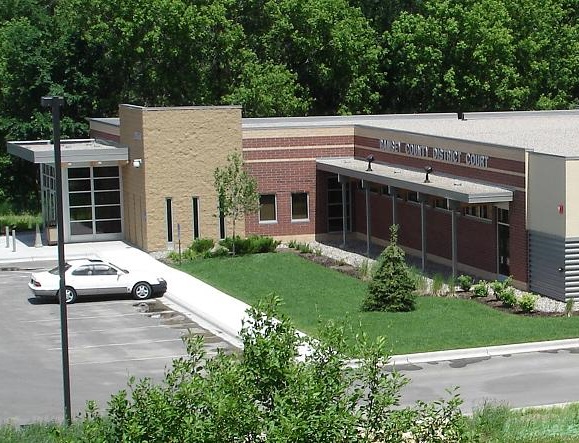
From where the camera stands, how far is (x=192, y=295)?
35438mm

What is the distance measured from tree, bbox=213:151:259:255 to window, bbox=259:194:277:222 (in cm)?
346

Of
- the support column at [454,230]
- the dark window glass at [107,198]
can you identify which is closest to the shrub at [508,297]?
the support column at [454,230]

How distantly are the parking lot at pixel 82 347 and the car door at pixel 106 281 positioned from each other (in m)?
0.42

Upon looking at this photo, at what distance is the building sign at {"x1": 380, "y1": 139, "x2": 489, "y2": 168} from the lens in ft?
124

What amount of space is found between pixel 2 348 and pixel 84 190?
61.5ft

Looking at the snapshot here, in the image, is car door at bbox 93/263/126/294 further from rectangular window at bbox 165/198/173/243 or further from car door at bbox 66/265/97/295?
rectangular window at bbox 165/198/173/243

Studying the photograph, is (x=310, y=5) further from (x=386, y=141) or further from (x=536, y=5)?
(x=386, y=141)

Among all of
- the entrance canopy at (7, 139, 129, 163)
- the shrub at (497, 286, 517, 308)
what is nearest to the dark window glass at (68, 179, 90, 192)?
the entrance canopy at (7, 139, 129, 163)

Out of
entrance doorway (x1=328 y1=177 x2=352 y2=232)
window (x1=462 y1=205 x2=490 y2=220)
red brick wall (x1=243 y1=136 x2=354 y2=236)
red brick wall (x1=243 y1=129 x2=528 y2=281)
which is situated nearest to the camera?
window (x1=462 y1=205 x2=490 y2=220)

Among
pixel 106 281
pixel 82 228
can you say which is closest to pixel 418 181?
pixel 106 281

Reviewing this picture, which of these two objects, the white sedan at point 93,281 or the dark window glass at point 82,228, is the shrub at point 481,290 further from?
the dark window glass at point 82,228

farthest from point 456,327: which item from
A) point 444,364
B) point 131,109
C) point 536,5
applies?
point 536,5

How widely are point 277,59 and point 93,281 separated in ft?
95.4

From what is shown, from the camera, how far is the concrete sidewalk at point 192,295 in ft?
87.6
